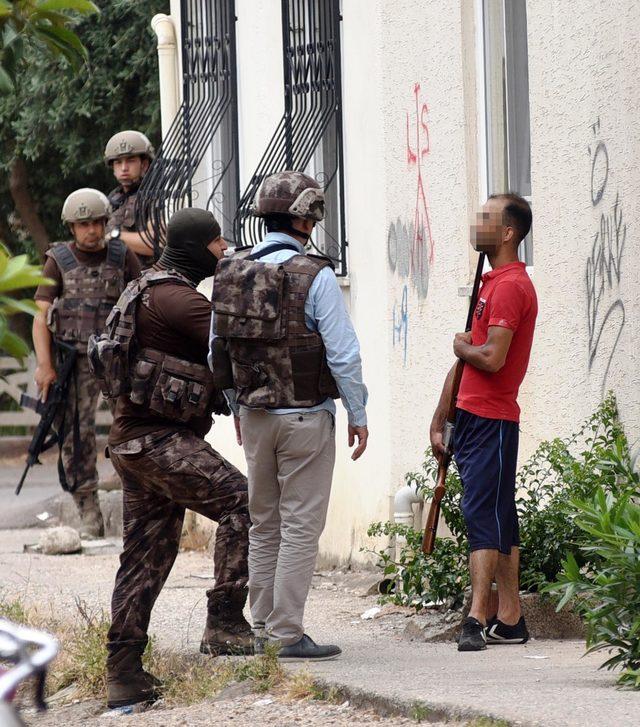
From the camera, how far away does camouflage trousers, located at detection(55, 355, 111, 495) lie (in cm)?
1029

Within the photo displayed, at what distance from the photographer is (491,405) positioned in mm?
5984

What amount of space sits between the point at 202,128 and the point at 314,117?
159cm

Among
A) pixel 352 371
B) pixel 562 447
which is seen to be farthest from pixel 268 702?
pixel 562 447

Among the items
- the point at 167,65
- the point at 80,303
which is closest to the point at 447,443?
the point at 80,303

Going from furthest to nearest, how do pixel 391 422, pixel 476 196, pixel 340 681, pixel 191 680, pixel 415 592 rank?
pixel 391 422, pixel 476 196, pixel 415 592, pixel 191 680, pixel 340 681

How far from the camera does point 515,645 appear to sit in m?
6.26

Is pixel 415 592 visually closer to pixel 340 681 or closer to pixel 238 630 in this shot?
pixel 238 630

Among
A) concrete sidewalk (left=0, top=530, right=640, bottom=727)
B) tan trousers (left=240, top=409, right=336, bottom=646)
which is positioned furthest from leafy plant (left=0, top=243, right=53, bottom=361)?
tan trousers (left=240, top=409, right=336, bottom=646)

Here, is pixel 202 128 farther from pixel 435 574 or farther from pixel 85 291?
pixel 435 574

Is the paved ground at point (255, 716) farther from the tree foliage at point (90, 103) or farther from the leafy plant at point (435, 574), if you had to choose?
the tree foliage at point (90, 103)

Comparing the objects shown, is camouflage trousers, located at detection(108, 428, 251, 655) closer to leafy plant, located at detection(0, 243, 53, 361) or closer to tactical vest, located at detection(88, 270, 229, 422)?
tactical vest, located at detection(88, 270, 229, 422)

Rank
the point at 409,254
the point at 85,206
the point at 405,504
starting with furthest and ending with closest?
the point at 85,206 < the point at 409,254 < the point at 405,504

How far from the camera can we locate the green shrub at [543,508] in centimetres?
616

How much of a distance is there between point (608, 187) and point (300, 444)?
5.75 ft
